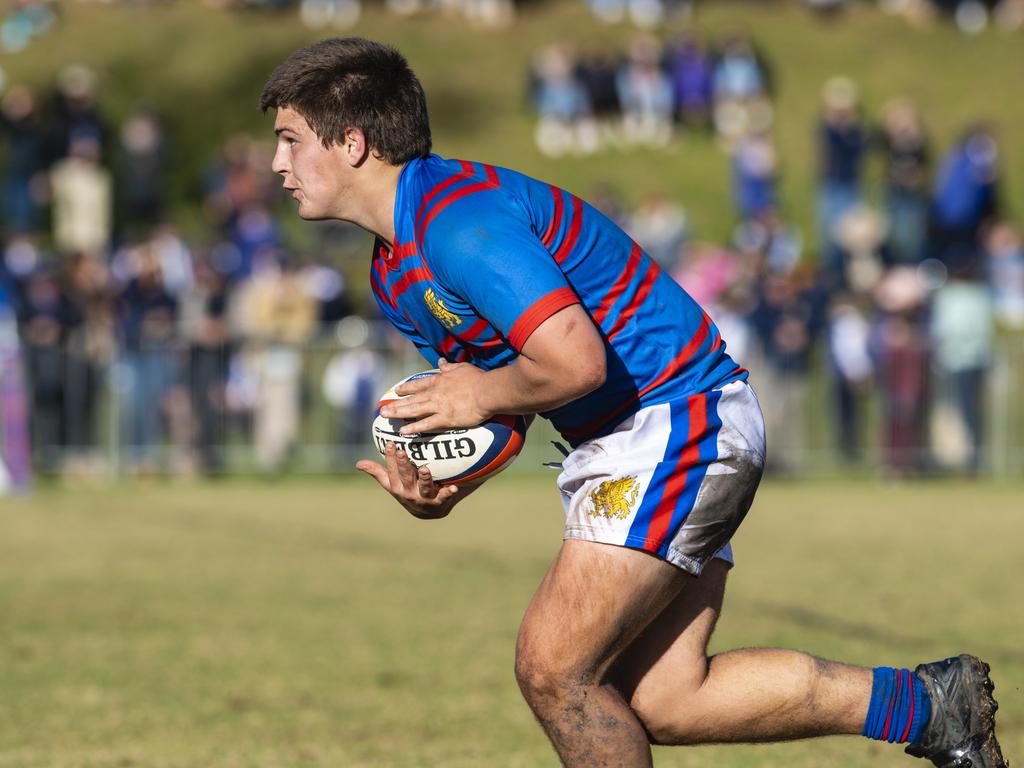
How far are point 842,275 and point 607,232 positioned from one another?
1831 cm

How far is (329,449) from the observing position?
17.0 meters

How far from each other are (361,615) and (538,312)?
539 centimetres

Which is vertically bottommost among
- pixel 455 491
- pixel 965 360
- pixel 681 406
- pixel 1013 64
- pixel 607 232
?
pixel 965 360

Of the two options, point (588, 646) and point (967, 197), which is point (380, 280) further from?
point (967, 197)

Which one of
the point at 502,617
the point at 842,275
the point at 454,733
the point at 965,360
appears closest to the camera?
the point at 454,733

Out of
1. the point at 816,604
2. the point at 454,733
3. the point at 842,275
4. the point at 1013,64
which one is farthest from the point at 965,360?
the point at 1013,64

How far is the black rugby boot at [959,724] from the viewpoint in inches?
178

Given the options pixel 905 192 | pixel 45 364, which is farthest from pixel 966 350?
pixel 45 364

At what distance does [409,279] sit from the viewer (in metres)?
4.19

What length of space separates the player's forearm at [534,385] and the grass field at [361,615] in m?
2.07

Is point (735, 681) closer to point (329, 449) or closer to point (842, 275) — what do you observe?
point (329, 449)

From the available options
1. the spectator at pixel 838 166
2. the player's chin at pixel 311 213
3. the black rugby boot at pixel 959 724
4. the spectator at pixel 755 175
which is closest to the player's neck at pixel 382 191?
the player's chin at pixel 311 213

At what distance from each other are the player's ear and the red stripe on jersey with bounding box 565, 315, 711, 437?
887 mm

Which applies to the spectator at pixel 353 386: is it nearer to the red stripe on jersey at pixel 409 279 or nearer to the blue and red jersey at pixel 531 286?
the blue and red jersey at pixel 531 286
